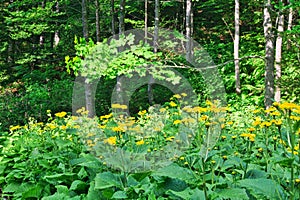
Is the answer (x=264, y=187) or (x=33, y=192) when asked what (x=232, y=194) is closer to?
(x=264, y=187)

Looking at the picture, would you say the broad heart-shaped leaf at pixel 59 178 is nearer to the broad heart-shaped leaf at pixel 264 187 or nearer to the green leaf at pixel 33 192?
the green leaf at pixel 33 192

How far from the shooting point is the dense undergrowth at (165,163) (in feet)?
5.04

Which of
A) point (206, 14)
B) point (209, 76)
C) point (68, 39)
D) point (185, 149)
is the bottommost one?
point (185, 149)

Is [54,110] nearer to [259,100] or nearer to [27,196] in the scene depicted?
[259,100]

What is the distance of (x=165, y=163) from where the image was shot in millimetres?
2291

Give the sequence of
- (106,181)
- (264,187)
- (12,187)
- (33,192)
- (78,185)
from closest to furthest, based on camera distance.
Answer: (264,187)
(106,181)
(78,185)
(33,192)
(12,187)

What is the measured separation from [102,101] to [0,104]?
3155 millimetres

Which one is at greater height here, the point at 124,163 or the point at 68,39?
the point at 68,39

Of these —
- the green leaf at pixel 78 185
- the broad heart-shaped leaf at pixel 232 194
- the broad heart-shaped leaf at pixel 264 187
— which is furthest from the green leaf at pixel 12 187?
the broad heart-shaped leaf at pixel 264 187

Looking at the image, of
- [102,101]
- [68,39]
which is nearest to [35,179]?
[102,101]

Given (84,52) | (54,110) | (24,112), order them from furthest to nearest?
(54,110)
(24,112)
(84,52)

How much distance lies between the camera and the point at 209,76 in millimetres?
10508

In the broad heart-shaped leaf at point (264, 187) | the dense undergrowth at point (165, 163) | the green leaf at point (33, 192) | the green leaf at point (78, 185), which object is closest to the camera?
the broad heart-shaped leaf at point (264, 187)

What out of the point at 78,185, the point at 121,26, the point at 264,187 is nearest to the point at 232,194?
the point at 264,187
